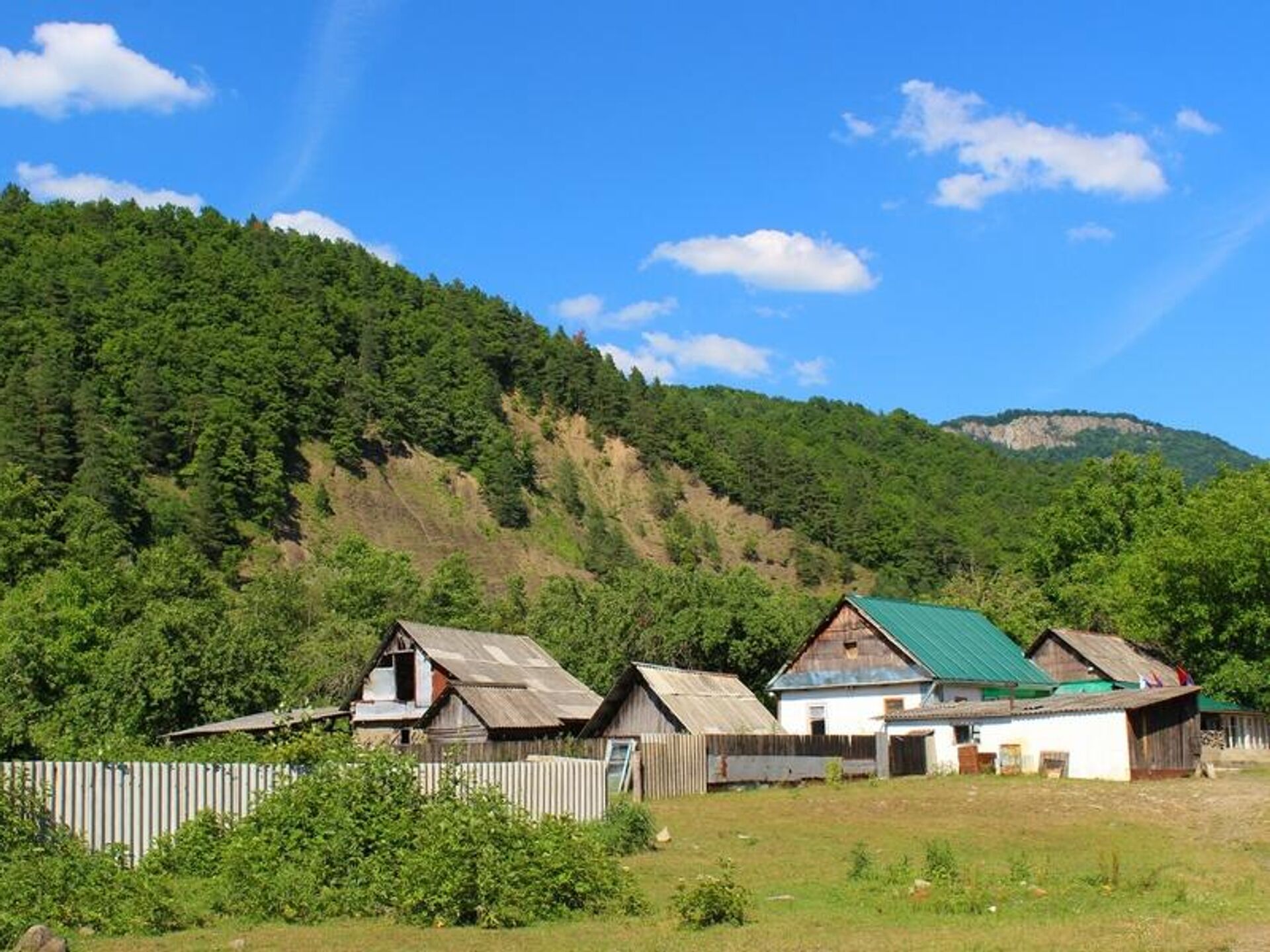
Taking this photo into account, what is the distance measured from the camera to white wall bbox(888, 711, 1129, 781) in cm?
3819

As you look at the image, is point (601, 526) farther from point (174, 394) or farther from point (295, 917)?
point (295, 917)

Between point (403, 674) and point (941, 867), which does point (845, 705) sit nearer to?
point (403, 674)

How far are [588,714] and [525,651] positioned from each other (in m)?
5.00

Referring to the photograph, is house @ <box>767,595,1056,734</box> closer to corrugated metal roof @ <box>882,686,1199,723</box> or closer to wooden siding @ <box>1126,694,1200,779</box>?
corrugated metal roof @ <box>882,686,1199,723</box>

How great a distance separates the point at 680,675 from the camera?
42812mm

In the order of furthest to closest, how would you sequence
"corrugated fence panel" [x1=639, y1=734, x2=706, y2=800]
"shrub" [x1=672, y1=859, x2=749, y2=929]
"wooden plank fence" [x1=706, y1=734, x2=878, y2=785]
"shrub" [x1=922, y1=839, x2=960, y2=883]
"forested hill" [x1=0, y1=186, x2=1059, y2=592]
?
"forested hill" [x1=0, y1=186, x2=1059, y2=592], "wooden plank fence" [x1=706, y1=734, x2=878, y2=785], "corrugated fence panel" [x1=639, y1=734, x2=706, y2=800], "shrub" [x1=922, y1=839, x2=960, y2=883], "shrub" [x1=672, y1=859, x2=749, y2=929]

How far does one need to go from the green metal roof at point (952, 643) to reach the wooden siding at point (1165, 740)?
871 cm

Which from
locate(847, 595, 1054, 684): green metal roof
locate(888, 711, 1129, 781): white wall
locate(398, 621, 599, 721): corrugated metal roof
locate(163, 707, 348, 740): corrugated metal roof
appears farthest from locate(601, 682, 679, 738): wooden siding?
locate(847, 595, 1054, 684): green metal roof

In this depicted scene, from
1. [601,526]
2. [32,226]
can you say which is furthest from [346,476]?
[32,226]

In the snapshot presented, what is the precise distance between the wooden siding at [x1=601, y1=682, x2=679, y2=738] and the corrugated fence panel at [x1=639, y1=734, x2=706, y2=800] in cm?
444

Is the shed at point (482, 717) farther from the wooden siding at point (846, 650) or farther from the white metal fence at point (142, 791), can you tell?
the white metal fence at point (142, 791)

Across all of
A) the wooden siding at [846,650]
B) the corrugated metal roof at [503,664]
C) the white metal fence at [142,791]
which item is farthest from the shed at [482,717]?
the white metal fence at [142,791]

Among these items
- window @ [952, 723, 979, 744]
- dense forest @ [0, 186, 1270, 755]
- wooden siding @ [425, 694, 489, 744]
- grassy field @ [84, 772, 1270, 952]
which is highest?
dense forest @ [0, 186, 1270, 755]

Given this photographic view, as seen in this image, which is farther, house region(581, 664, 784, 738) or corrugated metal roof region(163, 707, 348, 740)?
house region(581, 664, 784, 738)
